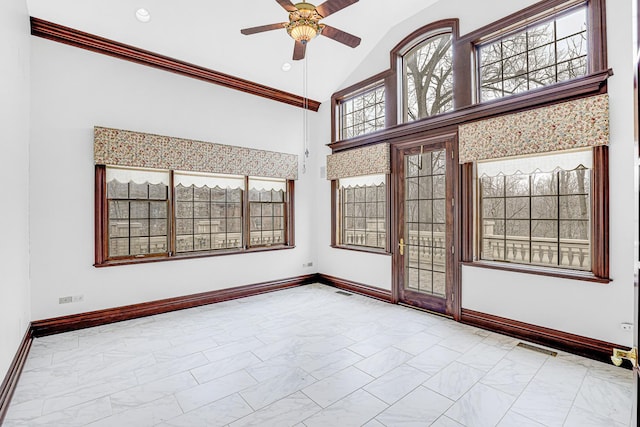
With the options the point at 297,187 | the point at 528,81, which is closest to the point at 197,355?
the point at 297,187

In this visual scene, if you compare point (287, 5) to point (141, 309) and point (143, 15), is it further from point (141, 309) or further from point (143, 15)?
point (141, 309)

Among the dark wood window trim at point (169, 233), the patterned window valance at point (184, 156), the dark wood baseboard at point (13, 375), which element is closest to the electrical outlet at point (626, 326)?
the dark wood window trim at point (169, 233)

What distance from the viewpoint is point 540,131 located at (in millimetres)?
3467

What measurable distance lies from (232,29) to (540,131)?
4.18 metres

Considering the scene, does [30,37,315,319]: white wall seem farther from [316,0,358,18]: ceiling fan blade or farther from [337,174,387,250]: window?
[316,0,358,18]: ceiling fan blade

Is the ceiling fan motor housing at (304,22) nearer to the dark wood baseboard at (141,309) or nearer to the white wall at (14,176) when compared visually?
the white wall at (14,176)

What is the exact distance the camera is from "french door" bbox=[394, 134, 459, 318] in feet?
14.4

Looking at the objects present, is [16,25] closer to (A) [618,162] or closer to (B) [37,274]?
(B) [37,274]

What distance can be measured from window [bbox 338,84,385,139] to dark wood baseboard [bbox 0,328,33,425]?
5386mm

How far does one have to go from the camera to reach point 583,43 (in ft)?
11.2

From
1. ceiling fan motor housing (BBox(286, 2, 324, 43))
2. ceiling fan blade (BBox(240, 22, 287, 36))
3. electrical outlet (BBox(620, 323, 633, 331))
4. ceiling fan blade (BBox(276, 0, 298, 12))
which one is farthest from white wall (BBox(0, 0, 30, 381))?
electrical outlet (BBox(620, 323, 633, 331))

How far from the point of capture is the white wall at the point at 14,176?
248 centimetres

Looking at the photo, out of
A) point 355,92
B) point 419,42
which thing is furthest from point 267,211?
point 419,42

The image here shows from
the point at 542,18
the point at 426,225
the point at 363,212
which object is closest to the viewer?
the point at 542,18
